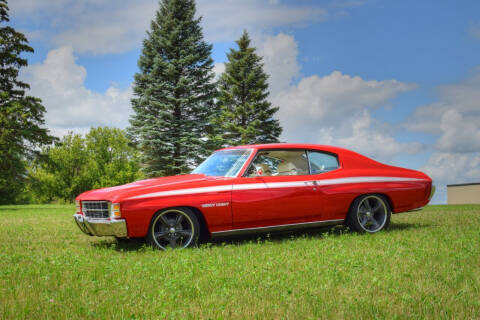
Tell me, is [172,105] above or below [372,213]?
above

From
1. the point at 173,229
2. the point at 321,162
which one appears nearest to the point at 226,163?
the point at 173,229

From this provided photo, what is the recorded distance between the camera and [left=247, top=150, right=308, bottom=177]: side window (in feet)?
24.8

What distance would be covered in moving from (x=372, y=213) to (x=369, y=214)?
0.28ft

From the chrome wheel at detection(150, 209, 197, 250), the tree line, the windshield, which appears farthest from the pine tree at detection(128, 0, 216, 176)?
the chrome wheel at detection(150, 209, 197, 250)

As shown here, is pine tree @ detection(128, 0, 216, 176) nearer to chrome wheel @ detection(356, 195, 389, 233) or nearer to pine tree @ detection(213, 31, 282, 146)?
pine tree @ detection(213, 31, 282, 146)

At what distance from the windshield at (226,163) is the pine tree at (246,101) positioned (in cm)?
2552

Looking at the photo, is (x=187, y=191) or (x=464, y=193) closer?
(x=187, y=191)

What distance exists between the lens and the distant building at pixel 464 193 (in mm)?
31688

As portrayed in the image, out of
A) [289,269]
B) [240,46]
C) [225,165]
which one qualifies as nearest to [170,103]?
[240,46]

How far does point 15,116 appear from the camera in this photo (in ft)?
100

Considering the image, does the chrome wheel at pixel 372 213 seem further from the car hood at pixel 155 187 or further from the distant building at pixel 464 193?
the distant building at pixel 464 193

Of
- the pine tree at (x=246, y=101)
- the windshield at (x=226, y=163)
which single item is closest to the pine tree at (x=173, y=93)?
the pine tree at (x=246, y=101)

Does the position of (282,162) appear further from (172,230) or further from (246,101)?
(246,101)

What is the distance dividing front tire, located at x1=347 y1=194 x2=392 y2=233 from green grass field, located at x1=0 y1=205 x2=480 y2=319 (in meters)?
0.53
